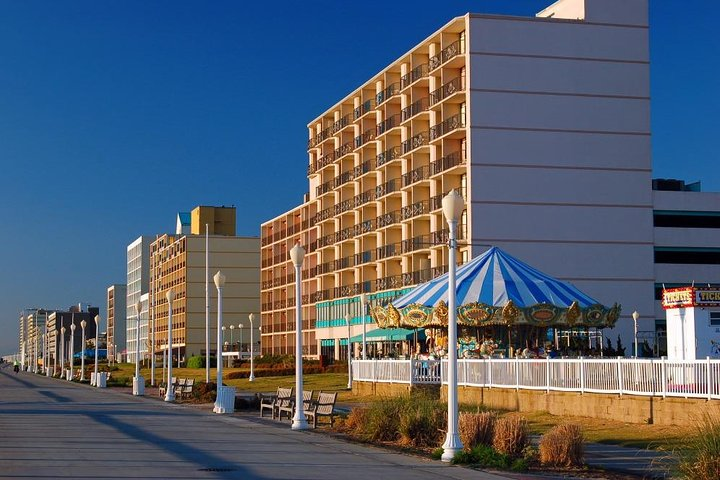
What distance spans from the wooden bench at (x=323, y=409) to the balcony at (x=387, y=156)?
5335 centimetres

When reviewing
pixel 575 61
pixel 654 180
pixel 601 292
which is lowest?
pixel 601 292

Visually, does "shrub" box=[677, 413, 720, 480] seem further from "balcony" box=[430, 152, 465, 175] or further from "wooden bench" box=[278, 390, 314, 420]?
"balcony" box=[430, 152, 465, 175]

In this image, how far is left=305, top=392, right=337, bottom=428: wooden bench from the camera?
27.8 metres

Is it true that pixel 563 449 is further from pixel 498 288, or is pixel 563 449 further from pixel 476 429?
pixel 498 288

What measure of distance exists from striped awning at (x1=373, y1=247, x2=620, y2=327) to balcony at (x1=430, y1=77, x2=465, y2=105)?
1204 inches

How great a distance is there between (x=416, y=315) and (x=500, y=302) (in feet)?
10.6

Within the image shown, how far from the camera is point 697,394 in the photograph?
22422 mm

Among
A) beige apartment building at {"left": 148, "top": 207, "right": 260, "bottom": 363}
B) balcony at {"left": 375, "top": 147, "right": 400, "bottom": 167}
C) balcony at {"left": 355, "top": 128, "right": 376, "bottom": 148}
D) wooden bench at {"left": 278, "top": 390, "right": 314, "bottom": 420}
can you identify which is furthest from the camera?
beige apartment building at {"left": 148, "top": 207, "right": 260, "bottom": 363}

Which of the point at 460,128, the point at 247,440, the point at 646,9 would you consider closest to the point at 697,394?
the point at 247,440

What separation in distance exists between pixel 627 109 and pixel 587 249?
1014cm

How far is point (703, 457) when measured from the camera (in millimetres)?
13805

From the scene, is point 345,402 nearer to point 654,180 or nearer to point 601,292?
point 601,292

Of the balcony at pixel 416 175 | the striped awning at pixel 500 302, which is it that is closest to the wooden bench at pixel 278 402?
the striped awning at pixel 500 302

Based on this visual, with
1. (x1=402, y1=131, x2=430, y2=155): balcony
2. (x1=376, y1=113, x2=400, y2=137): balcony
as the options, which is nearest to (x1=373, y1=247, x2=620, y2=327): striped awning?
(x1=402, y1=131, x2=430, y2=155): balcony
